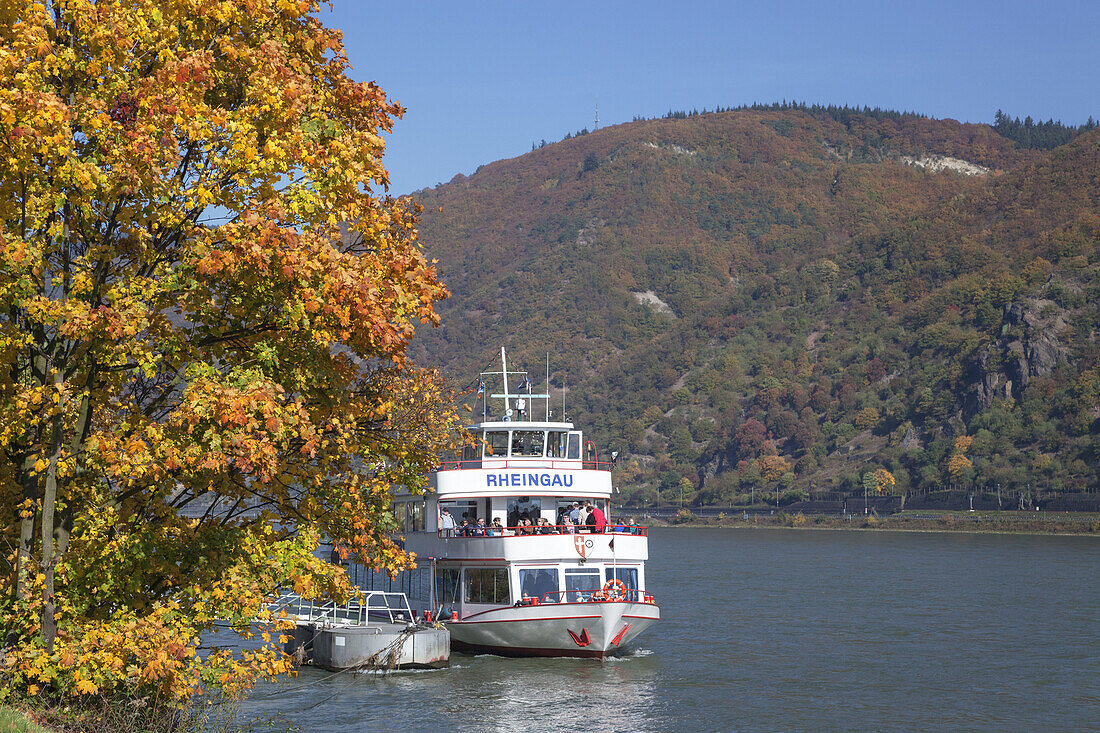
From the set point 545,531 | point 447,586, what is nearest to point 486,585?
point 447,586

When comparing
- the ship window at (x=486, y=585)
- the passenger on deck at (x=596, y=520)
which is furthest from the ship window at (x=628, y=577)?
the ship window at (x=486, y=585)

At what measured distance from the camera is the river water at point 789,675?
31.0 metres

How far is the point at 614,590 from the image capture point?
36719 mm

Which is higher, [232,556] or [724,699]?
[232,556]

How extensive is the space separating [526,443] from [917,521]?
409 feet

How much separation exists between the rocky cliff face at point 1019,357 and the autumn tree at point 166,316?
189580mm

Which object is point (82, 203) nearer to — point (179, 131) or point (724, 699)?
point (179, 131)

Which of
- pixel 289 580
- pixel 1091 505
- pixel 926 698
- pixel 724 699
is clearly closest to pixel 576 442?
pixel 724 699

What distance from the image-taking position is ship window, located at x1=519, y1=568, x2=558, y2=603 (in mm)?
36844

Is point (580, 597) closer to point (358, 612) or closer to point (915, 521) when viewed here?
point (358, 612)

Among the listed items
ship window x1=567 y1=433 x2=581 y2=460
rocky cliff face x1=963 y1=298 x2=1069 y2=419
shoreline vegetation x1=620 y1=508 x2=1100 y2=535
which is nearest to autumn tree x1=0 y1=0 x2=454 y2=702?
→ ship window x1=567 y1=433 x2=581 y2=460

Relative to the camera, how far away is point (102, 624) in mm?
14586

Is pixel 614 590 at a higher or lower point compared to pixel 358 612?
higher

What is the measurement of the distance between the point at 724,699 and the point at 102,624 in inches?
924
